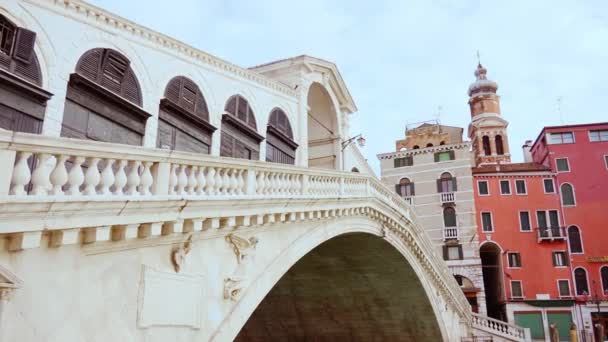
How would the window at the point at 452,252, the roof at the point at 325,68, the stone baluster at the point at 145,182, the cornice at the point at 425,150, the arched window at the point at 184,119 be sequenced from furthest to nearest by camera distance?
1. the cornice at the point at 425,150
2. the window at the point at 452,252
3. the roof at the point at 325,68
4. the arched window at the point at 184,119
5. the stone baluster at the point at 145,182

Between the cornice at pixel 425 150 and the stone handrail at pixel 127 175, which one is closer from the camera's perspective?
the stone handrail at pixel 127 175

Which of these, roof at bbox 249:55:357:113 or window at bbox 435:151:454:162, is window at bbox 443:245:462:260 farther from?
roof at bbox 249:55:357:113

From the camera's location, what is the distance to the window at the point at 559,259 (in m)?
28.8

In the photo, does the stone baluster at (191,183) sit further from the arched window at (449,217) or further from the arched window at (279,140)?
the arched window at (449,217)

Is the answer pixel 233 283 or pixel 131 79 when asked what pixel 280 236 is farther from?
pixel 131 79

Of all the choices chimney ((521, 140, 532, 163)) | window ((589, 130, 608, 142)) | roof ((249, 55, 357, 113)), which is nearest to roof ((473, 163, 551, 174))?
window ((589, 130, 608, 142))

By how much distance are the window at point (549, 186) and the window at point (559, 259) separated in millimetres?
3721

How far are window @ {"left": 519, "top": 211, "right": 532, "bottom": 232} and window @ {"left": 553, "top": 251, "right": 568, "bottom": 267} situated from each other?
2048 mm

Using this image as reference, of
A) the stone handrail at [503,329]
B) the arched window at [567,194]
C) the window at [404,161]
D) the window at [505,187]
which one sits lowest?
the stone handrail at [503,329]

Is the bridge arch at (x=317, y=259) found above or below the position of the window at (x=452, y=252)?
below

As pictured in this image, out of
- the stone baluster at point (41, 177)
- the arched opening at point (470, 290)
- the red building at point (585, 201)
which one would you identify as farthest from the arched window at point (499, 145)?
the stone baluster at point (41, 177)

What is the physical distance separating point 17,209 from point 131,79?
177 inches

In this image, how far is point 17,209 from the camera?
409 centimetres

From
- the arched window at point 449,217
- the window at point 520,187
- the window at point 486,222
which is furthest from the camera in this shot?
the arched window at point 449,217
